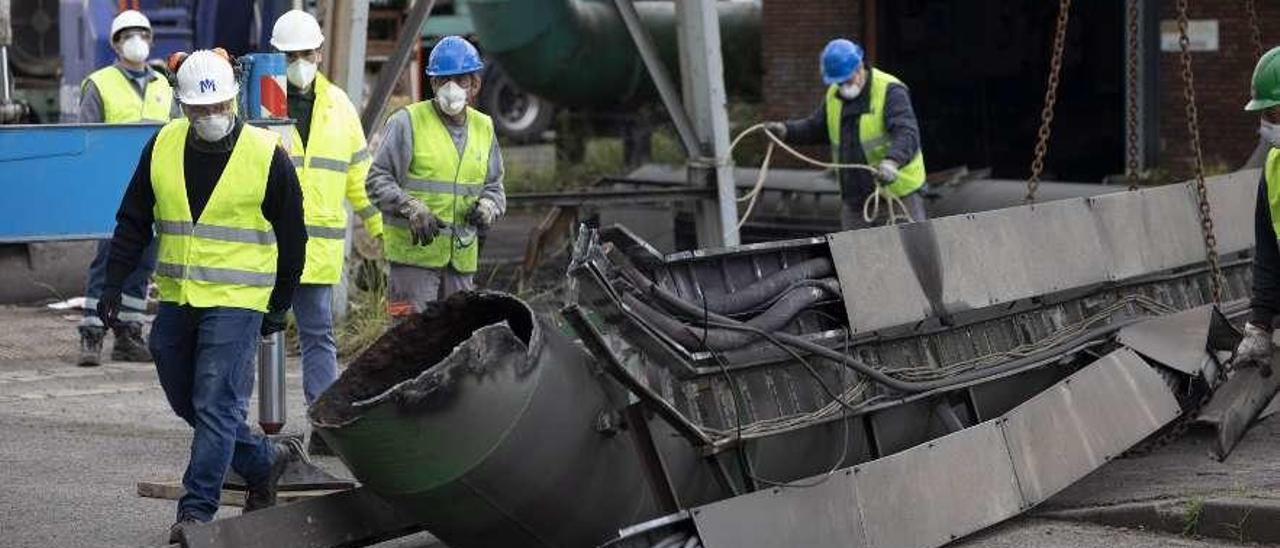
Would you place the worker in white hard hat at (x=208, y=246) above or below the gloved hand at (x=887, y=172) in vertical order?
below

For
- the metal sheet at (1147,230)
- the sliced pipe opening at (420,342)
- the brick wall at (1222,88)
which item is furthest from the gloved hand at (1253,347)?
the brick wall at (1222,88)

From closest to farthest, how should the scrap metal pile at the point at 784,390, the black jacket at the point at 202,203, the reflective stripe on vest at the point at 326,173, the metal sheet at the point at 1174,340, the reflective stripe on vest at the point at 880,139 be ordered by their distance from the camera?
the scrap metal pile at the point at 784,390 < the black jacket at the point at 202,203 < the metal sheet at the point at 1174,340 < the reflective stripe on vest at the point at 326,173 < the reflective stripe on vest at the point at 880,139

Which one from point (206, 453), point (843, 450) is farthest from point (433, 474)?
point (843, 450)

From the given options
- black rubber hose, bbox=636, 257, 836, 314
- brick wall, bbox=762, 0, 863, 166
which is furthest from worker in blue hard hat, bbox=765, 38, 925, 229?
brick wall, bbox=762, 0, 863, 166

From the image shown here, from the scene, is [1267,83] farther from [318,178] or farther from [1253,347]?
[318,178]

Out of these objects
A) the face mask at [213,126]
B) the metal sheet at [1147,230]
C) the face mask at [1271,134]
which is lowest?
the metal sheet at [1147,230]

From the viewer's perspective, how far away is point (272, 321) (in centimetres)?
812

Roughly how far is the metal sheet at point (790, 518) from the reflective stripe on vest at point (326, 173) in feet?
8.99

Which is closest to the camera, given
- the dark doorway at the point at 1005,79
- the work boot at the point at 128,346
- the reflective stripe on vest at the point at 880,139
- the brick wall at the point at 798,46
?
the work boot at the point at 128,346

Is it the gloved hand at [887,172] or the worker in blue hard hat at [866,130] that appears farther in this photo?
the worker in blue hard hat at [866,130]

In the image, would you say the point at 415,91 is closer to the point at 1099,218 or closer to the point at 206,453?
the point at 1099,218

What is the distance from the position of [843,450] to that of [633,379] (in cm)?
116

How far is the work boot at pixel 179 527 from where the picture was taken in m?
7.28

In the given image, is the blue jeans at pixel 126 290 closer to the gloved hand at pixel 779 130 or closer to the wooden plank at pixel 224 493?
the gloved hand at pixel 779 130
